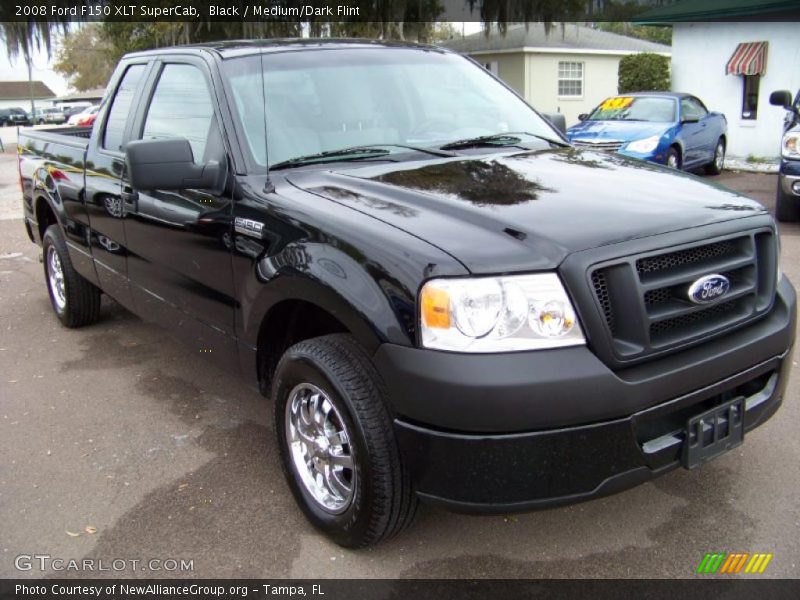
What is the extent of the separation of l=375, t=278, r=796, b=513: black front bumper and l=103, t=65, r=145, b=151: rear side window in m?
2.88

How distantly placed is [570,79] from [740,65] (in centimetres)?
1332

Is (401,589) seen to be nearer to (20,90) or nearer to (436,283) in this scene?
(436,283)

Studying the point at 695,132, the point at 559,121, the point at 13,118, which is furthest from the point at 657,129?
the point at 13,118

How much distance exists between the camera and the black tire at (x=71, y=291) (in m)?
5.68

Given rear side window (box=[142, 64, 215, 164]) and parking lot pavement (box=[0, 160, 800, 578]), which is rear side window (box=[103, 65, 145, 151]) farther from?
parking lot pavement (box=[0, 160, 800, 578])

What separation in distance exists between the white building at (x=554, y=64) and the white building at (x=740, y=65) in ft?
31.2

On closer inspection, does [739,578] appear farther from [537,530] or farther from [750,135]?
[750,135]

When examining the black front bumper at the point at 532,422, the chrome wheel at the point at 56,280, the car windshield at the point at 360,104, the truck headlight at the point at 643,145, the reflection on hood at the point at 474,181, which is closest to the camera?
the black front bumper at the point at 532,422

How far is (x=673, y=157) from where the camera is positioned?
41.6ft

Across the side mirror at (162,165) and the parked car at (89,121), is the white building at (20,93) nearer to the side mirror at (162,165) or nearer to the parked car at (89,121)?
the parked car at (89,121)

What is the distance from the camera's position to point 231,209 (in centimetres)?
332

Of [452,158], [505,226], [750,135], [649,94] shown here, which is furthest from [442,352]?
[750,135]

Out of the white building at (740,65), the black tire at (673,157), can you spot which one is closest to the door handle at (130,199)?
the black tire at (673,157)
